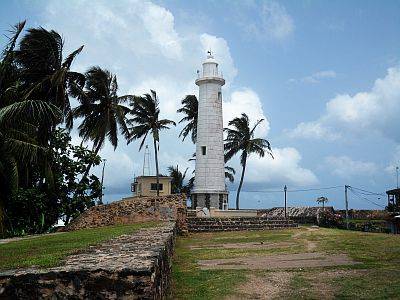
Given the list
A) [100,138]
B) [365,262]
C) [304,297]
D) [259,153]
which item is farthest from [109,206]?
[259,153]

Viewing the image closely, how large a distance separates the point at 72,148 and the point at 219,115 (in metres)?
12.0

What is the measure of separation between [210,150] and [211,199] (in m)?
3.38

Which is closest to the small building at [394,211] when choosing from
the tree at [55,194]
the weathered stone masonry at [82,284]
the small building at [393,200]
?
the small building at [393,200]

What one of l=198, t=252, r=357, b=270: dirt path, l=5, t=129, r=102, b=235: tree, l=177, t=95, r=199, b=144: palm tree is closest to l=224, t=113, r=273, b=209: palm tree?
l=177, t=95, r=199, b=144: palm tree

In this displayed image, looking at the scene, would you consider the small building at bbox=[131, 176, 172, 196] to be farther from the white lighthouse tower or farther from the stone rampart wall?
the stone rampart wall

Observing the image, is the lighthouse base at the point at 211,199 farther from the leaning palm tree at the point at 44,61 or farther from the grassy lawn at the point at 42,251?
the grassy lawn at the point at 42,251

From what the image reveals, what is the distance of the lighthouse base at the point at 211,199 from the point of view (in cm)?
3078

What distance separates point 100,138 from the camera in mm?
25953

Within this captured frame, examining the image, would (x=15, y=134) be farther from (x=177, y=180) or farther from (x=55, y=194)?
(x=177, y=180)

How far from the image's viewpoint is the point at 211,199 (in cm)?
3086

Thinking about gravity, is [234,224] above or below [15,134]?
below

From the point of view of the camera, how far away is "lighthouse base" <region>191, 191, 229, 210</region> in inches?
1212

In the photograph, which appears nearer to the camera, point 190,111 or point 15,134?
point 15,134

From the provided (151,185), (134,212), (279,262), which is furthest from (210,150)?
(279,262)
